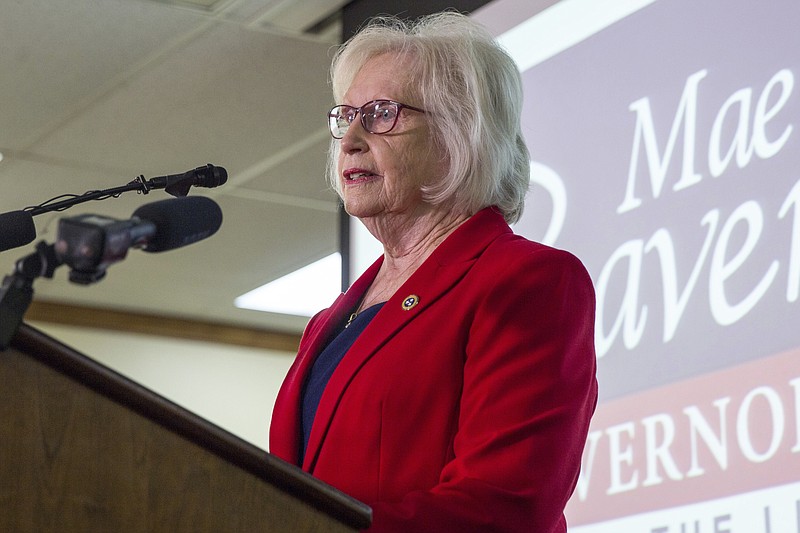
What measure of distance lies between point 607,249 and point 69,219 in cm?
193

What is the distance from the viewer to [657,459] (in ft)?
8.23

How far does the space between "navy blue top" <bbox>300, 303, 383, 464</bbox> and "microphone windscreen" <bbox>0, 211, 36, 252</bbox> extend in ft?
1.28

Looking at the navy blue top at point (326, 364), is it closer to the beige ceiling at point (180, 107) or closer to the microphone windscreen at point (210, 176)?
the microphone windscreen at point (210, 176)

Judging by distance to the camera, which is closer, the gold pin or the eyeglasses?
the gold pin

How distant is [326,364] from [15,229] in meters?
0.42

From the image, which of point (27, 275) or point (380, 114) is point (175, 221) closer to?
point (27, 275)

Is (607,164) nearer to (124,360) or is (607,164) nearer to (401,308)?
(401,308)

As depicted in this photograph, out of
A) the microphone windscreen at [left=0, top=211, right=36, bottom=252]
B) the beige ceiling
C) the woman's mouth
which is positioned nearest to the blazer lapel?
the woman's mouth

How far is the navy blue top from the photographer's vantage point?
159cm

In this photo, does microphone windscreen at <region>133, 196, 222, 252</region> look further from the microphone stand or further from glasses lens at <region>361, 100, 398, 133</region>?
glasses lens at <region>361, 100, 398, 133</region>

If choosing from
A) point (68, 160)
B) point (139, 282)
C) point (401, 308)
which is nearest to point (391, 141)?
point (401, 308)

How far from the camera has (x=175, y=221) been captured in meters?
1.07

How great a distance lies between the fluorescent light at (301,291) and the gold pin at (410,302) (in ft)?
15.4

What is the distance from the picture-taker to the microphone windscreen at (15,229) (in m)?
1.55
